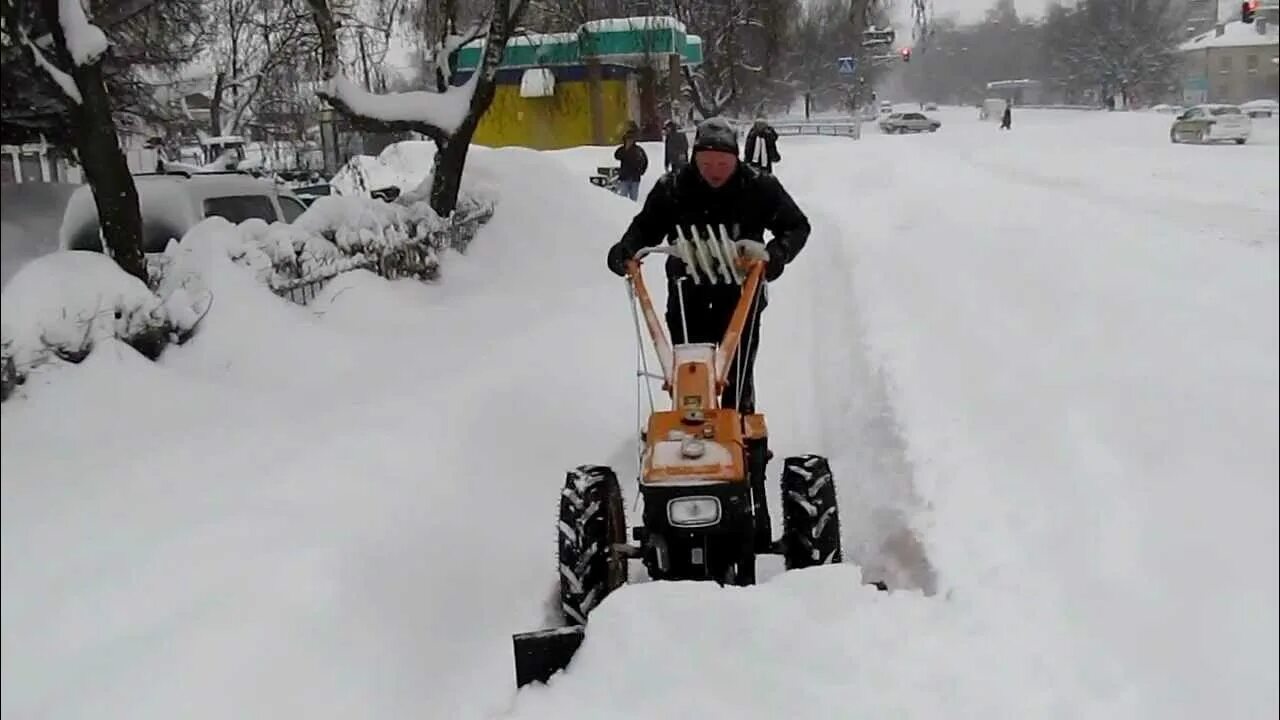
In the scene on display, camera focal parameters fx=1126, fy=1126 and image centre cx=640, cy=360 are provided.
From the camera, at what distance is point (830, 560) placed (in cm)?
378

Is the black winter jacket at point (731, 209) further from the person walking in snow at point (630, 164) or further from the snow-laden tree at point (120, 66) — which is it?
the person walking in snow at point (630, 164)

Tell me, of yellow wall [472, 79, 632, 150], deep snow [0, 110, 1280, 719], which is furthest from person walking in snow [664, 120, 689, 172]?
yellow wall [472, 79, 632, 150]

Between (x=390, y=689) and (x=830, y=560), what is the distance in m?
1.48

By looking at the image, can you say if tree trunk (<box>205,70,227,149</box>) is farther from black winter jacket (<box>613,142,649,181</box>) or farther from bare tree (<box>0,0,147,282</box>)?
black winter jacket (<box>613,142,649,181</box>)

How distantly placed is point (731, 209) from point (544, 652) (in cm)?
196

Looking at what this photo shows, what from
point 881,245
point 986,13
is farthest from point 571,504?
point 881,245

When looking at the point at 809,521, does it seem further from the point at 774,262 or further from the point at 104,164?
the point at 104,164

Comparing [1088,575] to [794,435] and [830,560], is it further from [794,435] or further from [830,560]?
[794,435]

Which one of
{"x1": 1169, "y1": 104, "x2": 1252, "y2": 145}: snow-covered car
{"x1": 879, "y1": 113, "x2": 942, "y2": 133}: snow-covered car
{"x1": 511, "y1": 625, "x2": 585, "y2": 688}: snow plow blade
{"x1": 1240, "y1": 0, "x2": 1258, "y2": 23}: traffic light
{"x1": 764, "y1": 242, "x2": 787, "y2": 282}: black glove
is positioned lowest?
{"x1": 511, "y1": 625, "x2": 585, "y2": 688}: snow plow blade

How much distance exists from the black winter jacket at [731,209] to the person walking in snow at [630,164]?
384 centimetres

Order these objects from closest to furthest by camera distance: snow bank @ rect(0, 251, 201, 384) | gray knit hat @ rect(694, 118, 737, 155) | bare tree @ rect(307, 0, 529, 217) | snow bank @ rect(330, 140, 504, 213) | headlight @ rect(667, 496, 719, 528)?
snow bank @ rect(0, 251, 201, 384)
headlight @ rect(667, 496, 719, 528)
gray knit hat @ rect(694, 118, 737, 155)
bare tree @ rect(307, 0, 529, 217)
snow bank @ rect(330, 140, 504, 213)

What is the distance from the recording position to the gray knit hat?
4238 mm

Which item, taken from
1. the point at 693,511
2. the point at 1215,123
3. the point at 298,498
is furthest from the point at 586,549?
the point at 1215,123

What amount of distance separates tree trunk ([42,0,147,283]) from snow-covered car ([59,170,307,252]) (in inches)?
2.7
